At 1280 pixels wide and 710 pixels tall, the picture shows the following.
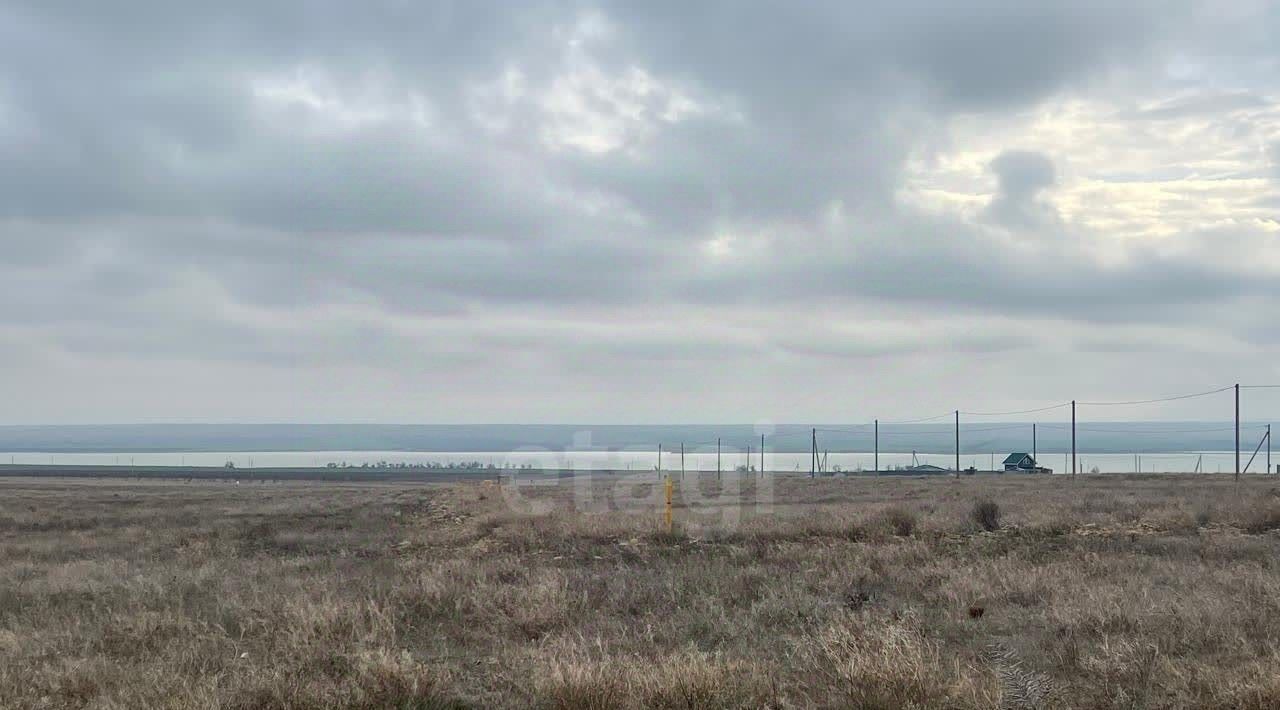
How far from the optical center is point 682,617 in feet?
34.7

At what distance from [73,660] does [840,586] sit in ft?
27.1

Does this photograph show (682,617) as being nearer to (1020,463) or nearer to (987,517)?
(987,517)

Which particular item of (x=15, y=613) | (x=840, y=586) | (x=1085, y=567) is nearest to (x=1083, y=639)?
(x=840, y=586)

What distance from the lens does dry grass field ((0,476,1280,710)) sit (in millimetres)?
7262

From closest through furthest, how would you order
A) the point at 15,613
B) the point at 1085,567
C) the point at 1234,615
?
the point at 1234,615 → the point at 15,613 → the point at 1085,567

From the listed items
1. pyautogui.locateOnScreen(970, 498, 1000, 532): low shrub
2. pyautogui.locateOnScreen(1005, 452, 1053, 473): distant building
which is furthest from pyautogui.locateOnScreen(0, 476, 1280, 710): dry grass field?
pyautogui.locateOnScreen(1005, 452, 1053, 473): distant building

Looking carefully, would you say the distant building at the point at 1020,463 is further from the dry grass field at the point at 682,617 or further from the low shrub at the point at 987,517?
the dry grass field at the point at 682,617

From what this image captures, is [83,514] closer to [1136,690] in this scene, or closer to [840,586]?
[840,586]

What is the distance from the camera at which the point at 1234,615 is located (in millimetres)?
9477

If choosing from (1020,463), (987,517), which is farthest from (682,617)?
(1020,463)

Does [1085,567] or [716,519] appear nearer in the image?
[1085,567]

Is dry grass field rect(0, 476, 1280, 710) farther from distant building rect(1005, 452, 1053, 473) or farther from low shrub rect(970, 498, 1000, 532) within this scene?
distant building rect(1005, 452, 1053, 473)

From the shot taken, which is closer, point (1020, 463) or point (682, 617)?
point (682, 617)

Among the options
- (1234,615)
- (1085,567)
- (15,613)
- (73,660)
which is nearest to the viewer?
(73,660)
